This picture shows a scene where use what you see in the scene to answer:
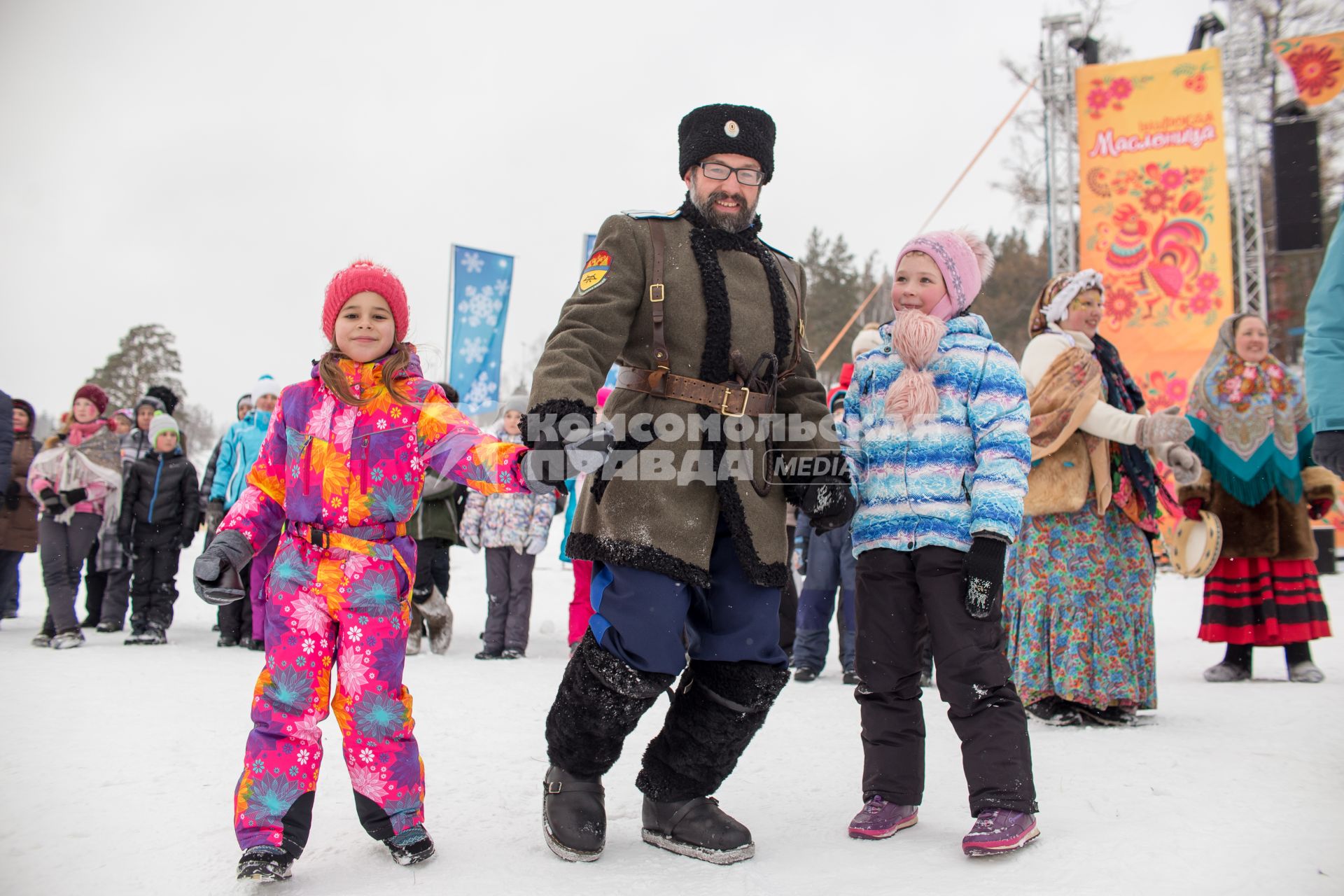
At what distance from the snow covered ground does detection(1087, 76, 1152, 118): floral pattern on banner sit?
10.2 m

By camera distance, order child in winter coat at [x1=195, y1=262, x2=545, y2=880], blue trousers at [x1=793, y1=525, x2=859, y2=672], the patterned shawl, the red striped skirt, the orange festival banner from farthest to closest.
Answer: the orange festival banner, blue trousers at [x1=793, y1=525, x2=859, y2=672], the patterned shawl, the red striped skirt, child in winter coat at [x1=195, y1=262, x2=545, y2=880]

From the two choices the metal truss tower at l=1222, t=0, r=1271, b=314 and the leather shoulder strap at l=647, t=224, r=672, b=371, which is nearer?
the leather shoulder strap at l=647, t=224, r=672, b=371

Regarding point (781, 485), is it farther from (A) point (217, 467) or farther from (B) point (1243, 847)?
(A) point (217, 467)

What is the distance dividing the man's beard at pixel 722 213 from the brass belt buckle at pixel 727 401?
1.63 ft

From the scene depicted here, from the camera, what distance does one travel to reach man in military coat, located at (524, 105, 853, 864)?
2.58m

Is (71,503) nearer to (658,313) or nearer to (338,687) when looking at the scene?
(338,687)

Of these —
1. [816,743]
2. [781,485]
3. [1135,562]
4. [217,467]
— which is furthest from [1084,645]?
→ [217,467]

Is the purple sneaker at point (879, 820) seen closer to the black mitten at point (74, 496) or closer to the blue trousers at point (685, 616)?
the blue trousers at point (685, 616)

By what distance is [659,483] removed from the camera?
2.66 metres

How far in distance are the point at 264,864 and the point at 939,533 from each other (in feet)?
6.38

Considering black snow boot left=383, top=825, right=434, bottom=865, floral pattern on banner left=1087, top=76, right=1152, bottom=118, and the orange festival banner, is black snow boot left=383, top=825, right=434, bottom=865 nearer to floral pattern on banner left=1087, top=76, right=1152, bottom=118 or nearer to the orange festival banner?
the orange festival banner

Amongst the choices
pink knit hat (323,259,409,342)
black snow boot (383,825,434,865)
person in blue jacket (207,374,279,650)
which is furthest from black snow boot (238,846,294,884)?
person in blue jacket (207,374,279,650)

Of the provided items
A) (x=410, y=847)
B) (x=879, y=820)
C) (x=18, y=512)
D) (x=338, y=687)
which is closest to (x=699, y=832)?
(x=879, y=820)

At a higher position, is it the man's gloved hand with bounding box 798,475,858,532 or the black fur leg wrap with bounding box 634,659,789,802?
the man's gloved hand with bounding box 798,475,858,532
